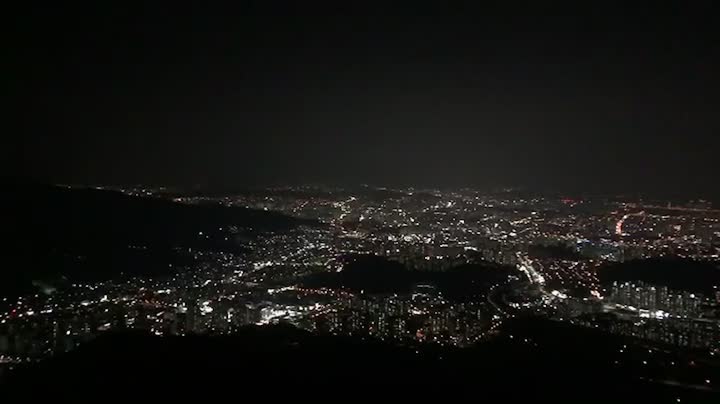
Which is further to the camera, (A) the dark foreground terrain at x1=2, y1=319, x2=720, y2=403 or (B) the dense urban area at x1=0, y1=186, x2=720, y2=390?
(B) the dense urban area at x1=0, y1=186, x2=720, y2=390

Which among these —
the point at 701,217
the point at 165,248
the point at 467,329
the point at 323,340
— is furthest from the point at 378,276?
the point at 701,217

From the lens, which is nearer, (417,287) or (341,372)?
(341,372)

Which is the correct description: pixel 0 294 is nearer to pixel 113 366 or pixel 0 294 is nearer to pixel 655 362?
pixel 113 366

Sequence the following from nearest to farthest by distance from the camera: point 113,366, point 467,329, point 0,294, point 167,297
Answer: point 113,366, point 467,329, point 0,294, point 167,297

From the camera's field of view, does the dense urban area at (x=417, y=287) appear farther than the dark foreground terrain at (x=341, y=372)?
Yes

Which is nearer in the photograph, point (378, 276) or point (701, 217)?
point (378, 276)
